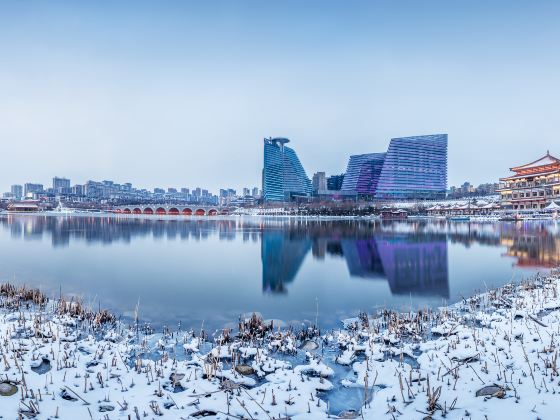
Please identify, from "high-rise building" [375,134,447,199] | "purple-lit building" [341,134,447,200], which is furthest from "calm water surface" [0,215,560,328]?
"high-rise building" [375,134,447,199]

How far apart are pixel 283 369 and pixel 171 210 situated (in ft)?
530

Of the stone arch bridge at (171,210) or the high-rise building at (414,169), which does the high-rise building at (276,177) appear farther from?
the high-rise building at (414,169)

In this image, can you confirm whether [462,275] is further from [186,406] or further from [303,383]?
[186,406]

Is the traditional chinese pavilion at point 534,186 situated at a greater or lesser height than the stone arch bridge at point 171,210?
greater

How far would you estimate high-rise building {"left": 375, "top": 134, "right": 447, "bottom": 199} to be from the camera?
168625mm

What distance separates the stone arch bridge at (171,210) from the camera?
151m

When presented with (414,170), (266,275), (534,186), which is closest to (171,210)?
(414,170)

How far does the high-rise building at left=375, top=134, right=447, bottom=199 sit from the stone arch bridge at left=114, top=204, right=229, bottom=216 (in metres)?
74.5

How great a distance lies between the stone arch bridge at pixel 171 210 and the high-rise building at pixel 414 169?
2934 inches

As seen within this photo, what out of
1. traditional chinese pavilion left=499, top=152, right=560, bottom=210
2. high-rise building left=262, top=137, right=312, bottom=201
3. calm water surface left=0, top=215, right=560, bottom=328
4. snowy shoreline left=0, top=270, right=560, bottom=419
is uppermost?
high-rise building left=262, top=137, right=312, bottom=201

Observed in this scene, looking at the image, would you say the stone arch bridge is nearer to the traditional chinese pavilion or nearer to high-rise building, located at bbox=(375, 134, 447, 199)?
high-rise building, located at bbox=(375, 134, 447, 199)

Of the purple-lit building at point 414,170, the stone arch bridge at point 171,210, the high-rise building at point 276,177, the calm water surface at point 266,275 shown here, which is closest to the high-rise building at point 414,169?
the purple-lit building at point 414,170

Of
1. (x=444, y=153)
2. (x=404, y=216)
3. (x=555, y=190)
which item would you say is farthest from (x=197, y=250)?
(x=444, y=153)

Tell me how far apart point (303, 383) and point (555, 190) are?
95.8 m
